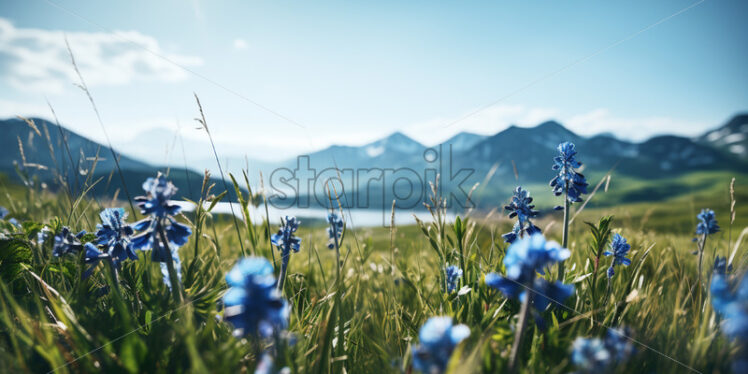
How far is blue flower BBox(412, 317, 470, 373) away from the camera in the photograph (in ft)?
3.75

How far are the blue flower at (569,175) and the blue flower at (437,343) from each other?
1.83 metres

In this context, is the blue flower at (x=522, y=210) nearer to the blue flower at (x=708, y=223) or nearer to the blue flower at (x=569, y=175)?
the blue flower at (x=569, y=175)

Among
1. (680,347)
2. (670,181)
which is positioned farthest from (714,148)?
(680,347)

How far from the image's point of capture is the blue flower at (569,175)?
2.53m

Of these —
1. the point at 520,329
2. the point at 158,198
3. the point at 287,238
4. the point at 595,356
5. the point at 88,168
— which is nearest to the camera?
the point at 595,356

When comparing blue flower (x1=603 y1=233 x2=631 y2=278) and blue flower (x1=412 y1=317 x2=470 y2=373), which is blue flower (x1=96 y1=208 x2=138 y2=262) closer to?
blue flower (x1=412 y1=317 x2=470 y2=373)

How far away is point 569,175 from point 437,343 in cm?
195

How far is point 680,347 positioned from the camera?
5.94 ft

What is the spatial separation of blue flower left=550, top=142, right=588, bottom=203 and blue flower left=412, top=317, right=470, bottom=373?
183 centimetres

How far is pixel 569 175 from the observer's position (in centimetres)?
255

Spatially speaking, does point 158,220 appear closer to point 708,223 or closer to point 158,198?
point 158,198

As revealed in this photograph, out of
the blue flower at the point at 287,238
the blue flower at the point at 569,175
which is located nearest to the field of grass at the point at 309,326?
the blue flower at the point at 287,238

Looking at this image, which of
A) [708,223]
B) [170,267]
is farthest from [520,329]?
[708,223]

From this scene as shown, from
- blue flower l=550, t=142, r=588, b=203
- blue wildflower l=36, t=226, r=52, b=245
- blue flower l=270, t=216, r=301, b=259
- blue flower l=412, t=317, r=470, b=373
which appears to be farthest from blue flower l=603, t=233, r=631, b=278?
blue wildflower l=36, t=226, r=52, b=245
